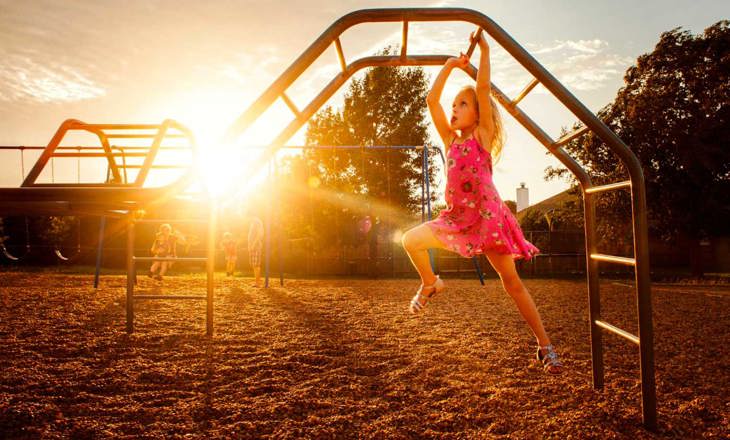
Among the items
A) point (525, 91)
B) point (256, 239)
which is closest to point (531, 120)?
point (525, 91)

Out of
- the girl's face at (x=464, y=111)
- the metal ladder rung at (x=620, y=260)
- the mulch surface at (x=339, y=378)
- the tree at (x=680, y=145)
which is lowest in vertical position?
the mulch surface at (x=339, y=378)

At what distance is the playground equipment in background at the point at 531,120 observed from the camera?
234cm

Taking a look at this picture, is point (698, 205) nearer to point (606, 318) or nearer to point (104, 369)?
point (606, 318)

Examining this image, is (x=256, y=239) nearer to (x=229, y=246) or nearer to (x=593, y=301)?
(x=229, y=246)

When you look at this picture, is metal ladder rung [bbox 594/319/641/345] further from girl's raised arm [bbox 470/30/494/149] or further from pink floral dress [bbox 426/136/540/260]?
girl's raised arm [bbox 470/30/494/149]

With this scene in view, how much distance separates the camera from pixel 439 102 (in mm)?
2738

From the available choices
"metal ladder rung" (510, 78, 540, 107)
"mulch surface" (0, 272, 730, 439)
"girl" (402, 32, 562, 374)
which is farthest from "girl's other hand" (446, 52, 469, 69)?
"mulch surface" (0, 272, 730, 439)

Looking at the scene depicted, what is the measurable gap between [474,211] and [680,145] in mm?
17127

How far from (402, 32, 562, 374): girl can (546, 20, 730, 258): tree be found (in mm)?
15234

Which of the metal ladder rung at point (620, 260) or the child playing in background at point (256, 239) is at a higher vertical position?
the child playing in background at point (256, 239)

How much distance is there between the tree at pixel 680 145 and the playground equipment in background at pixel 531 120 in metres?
14.8

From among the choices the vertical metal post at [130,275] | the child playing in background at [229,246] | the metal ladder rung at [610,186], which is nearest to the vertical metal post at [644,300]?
the metal ladder rung at [610,186]

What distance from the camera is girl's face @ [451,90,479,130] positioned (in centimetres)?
268

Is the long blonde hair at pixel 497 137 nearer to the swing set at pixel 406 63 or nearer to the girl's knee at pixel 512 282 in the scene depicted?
the swing set at pixel 406 63
